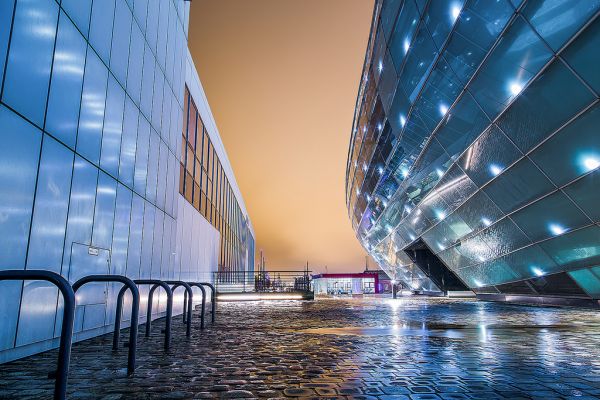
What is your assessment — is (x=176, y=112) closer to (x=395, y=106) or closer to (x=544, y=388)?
(x=395, y=106)

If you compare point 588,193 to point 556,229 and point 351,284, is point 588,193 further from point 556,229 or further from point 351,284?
point 351,284

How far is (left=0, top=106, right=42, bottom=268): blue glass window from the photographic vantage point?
491cm

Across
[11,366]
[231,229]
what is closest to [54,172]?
[11,366]

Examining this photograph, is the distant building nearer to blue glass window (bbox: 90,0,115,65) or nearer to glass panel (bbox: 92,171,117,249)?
glass panel (bbox: 92,171,117,249)

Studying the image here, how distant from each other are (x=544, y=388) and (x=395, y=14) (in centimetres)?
1451

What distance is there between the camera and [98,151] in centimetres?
761

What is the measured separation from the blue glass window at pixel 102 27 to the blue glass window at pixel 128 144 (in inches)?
51.6

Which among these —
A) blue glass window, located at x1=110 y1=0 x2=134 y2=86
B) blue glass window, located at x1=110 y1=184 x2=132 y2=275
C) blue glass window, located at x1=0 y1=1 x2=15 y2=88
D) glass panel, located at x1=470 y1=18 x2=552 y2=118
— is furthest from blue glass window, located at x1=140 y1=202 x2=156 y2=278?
glass panel, located at x1=470 y1=18 x2=552 y2=118

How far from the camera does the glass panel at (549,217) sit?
1071 cm

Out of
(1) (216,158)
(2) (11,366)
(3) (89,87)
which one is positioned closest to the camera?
(2) (11,366)

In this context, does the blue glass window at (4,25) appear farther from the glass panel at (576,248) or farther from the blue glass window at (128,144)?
the glass panel at (576,248)

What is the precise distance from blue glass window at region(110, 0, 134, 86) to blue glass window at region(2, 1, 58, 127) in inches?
94.2

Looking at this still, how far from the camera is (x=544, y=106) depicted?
31.7 feet

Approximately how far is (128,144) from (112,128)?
39.1 inches
